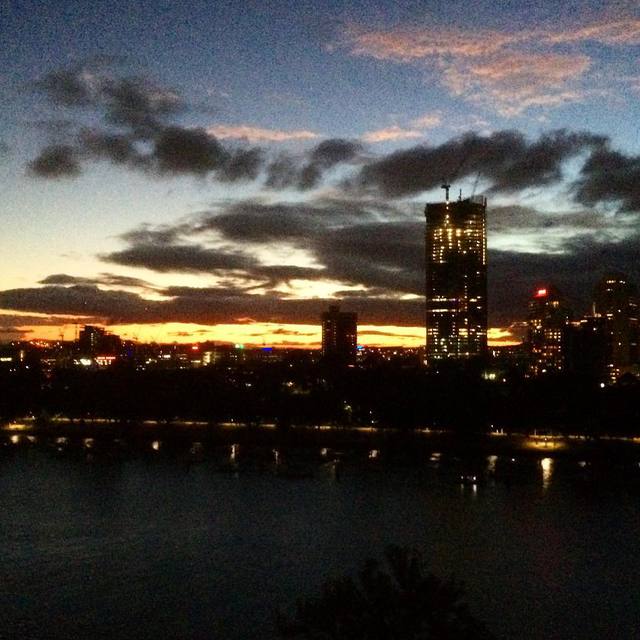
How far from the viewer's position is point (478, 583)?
12.5m

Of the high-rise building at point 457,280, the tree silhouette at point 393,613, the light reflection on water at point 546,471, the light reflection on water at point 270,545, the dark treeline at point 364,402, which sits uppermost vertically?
the high-rise building at point 457,280

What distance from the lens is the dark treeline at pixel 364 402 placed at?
1162 inches

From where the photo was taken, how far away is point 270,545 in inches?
583

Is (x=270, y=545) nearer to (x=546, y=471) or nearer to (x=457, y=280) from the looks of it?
(x=546, y=471)

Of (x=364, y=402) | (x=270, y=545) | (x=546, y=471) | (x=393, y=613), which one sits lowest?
(x=270, y=545)

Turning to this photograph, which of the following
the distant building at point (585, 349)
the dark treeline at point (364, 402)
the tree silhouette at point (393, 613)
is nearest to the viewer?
the tree silhouette at point (393, 613)

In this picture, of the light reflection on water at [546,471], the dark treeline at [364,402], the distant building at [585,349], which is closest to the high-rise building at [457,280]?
the distant building at [585,349]

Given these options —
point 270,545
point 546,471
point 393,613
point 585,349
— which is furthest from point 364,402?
point 585,349

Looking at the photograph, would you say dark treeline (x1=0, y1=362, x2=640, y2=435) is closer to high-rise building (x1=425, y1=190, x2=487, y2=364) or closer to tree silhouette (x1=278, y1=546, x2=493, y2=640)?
tree silhouette (x1=278, y1=546, x2=493, y2=640)

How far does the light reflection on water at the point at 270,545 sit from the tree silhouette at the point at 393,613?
16.6ft

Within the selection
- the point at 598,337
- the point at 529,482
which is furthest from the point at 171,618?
the point at 598,337

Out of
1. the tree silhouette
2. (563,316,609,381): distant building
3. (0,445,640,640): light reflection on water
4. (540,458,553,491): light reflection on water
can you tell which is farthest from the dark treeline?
(563,316,609,381): distant building

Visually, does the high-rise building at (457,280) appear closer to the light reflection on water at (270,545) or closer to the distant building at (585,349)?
the distant building at (585,349)

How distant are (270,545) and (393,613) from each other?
9691 millimetres
